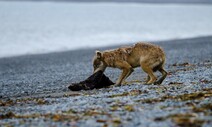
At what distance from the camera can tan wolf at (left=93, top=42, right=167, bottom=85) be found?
1856cm

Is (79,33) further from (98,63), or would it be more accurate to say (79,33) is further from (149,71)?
(149,71)

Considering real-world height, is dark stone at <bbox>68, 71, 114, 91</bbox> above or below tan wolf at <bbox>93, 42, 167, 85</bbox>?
below

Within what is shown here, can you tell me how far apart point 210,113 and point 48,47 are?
149ft

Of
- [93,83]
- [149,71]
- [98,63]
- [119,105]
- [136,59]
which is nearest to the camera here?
[119,105]

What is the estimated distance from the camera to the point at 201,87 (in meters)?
16.9

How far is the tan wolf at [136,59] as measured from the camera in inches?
731

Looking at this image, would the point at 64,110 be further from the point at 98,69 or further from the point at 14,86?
the point at 14,86

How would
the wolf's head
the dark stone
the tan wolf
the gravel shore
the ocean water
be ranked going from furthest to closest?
the ocean water
the wolf's head
the dark stone
the tan wolf
the gravel shore

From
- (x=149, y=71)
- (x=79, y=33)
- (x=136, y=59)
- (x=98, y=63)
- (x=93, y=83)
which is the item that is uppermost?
(x=136, y=59)

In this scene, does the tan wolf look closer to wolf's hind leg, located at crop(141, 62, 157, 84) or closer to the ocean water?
wolf's hind leg, located at crop(141, 62, 157, 84)

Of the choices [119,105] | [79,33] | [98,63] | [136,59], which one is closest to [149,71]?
[136,59]

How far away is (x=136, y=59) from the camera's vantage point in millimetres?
18891

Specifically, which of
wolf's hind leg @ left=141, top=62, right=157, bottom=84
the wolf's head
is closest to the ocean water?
the wolf's head

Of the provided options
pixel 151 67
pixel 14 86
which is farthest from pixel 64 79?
pixel 151 67
